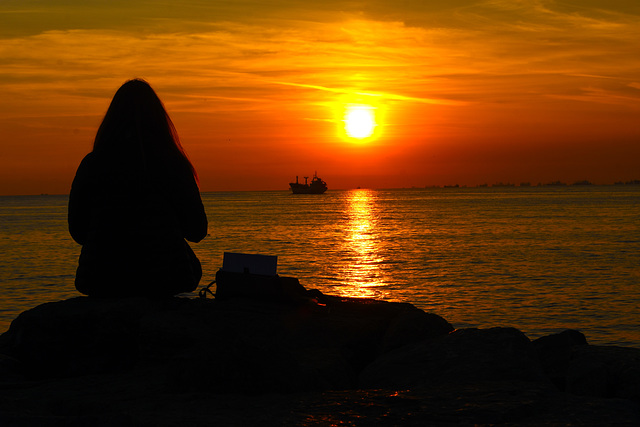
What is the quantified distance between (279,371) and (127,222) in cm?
182

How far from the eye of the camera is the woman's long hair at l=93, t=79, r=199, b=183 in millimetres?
5047

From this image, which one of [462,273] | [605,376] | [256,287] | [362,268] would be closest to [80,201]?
[256,287]

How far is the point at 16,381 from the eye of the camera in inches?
185

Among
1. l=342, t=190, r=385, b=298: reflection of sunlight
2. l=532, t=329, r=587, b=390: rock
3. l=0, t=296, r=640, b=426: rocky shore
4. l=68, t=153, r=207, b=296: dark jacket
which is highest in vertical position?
l=68, t=153, r=207, b=296: dark jacket

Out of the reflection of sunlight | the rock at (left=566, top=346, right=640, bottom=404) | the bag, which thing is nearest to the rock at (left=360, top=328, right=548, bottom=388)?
the rock at (left=566, top=346, right=640, bottom=404)

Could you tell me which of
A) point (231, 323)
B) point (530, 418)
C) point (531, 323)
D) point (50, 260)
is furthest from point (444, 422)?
point (50, 260)

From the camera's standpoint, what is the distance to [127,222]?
5066mm

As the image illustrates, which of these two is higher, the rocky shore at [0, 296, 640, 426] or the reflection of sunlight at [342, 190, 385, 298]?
the rocky shore at [0, 296, 640, 426]

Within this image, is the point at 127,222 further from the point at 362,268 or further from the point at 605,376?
the point at 362,268

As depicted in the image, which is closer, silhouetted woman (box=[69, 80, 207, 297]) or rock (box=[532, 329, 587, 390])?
silhouetted woman (box=[69, 80, 207, 297])

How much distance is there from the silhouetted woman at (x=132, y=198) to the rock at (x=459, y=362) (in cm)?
180

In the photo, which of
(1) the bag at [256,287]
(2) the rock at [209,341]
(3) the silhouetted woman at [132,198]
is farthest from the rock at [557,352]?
(3) the silhouetted woman at [132,198]

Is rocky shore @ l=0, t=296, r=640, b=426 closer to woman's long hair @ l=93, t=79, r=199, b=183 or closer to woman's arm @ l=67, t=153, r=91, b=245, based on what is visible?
woman's arm @ l=67, t=153, r=91, b=245

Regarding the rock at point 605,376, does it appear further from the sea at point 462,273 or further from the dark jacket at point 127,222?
the sea at point 462,273
